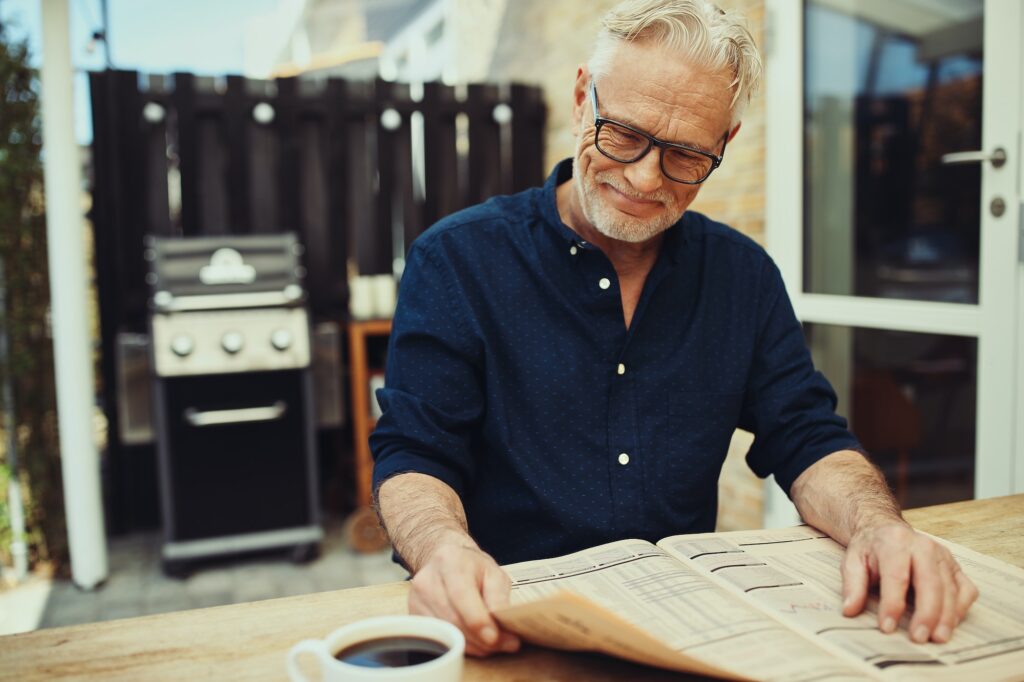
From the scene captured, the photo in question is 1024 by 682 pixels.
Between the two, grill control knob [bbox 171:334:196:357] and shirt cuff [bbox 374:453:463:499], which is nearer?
shirt cuff [bbox 374:453:463:499]

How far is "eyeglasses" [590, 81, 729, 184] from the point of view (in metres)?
1.23

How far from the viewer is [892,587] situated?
0.84 meters

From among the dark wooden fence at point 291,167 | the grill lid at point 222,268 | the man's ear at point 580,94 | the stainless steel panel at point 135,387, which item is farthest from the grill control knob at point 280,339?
the man's ear at point 580,94

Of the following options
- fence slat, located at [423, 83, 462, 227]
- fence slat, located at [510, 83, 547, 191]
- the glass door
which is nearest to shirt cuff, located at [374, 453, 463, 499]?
the glass door

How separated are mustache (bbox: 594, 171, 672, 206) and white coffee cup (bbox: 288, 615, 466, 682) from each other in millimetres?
799

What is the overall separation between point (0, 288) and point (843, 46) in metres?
3.08

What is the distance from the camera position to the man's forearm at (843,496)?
1.05 m

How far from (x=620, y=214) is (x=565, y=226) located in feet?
0.36

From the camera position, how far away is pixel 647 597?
83cm

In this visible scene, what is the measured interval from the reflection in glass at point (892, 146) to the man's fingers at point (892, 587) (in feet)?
5.28

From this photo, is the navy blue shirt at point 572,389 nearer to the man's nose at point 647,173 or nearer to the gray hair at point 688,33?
the man's nose at point 647,173

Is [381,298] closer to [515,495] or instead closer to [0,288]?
[0,288]

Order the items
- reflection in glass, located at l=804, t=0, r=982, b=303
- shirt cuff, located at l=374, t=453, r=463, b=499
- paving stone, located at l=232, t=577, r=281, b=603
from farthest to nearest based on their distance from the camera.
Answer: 1. paving stone, located at l=232, t=577, r=281, b=603
2. reflection in glass, located at l=804, t=0, r=982, b=303
3. shirt cuff, located at l=374, t=453, r=463, b=499

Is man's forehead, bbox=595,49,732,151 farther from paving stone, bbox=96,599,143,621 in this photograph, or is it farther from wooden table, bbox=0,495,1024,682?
paving stone, bbox=96,599,143,621
